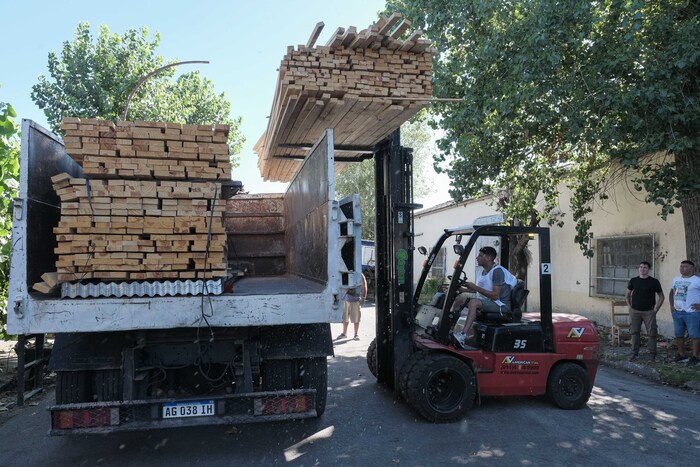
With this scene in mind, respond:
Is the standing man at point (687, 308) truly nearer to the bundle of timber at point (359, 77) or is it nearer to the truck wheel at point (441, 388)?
the truck wheel at point (441, 388)

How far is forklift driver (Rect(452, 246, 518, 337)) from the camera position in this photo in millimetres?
5984

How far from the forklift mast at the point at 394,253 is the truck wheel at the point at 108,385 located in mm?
2874

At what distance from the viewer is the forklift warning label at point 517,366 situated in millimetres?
5820

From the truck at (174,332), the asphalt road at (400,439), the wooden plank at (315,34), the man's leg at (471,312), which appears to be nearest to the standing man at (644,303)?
the asphalt road at (400,439)

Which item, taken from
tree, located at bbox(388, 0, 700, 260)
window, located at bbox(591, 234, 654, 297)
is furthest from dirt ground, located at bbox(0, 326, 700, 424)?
tree, located at bbox(388, 0, 700, 260)

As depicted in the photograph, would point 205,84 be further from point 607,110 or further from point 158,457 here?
point 158,457

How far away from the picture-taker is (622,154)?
8156mm

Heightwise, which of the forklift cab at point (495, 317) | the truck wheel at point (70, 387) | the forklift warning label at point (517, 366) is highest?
the forklift cab at point (495, 317)

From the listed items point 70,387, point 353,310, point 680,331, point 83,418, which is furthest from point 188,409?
point 680,331

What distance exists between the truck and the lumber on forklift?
4.05ft

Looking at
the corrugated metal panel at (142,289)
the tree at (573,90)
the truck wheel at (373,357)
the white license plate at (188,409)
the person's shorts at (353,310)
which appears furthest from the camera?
the person's shorts at (353,310)

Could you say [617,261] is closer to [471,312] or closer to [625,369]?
[625,369]

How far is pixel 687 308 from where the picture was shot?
8.23 metres

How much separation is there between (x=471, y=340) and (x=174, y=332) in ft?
11.2
